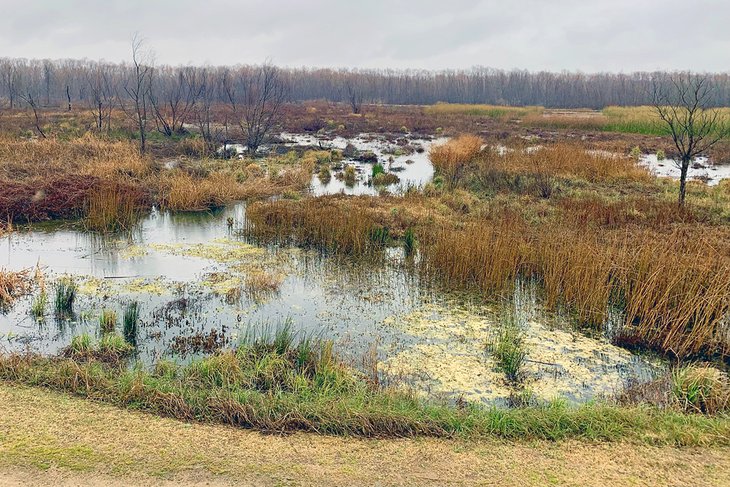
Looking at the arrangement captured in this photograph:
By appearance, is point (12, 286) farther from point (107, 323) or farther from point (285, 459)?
point (285, 459)

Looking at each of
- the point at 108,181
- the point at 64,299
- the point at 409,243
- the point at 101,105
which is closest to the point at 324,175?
the point at 108,181

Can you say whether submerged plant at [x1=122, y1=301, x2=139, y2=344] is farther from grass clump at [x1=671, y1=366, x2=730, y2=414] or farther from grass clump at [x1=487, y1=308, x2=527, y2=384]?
grass clump at [x1=671, y1=366, x2=730, y2=414]

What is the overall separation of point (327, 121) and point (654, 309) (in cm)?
3218

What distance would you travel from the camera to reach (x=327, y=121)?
37000 mm

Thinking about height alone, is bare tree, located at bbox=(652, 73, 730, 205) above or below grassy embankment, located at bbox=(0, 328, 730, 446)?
above

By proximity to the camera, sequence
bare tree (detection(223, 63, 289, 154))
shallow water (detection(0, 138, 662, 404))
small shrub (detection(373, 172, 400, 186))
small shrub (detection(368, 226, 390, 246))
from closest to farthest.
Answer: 1. shallow water (detection(0, 138, 662, 404))
2. small shrub (detection(368, 226, 390, 246))
3. small shrub (detection(373, 172, 400, 186))
4. bare tree (detection(223, 63, 289, 154))

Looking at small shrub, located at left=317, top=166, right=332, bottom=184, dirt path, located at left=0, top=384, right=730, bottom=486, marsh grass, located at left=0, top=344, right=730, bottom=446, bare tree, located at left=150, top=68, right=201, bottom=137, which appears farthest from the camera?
bare tree, located at left=150, top=68, right=201, bottom=137

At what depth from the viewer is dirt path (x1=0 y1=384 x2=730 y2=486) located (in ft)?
12.3

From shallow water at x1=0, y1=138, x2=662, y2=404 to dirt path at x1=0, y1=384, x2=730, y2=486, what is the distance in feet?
3.87

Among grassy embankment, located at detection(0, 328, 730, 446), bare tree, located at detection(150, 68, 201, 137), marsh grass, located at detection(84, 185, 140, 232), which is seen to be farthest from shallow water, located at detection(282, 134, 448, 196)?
grassy embankment, located at detection(0, 328, 730, 446)

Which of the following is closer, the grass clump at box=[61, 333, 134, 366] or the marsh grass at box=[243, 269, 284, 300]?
the grass clump at box=[61, 333, 134, 366]

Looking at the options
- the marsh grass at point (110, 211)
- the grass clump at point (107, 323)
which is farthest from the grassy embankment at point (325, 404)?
the marsh grass at point (110, 211)

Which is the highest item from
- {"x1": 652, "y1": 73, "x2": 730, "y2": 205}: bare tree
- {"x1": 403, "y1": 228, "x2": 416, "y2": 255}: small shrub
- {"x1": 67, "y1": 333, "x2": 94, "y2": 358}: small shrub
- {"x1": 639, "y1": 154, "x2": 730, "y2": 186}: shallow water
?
{"x1": 652, "y1": 73, "x2": 730, "y2": 205}: bare tree

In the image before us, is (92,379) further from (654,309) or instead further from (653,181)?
(653,181)
